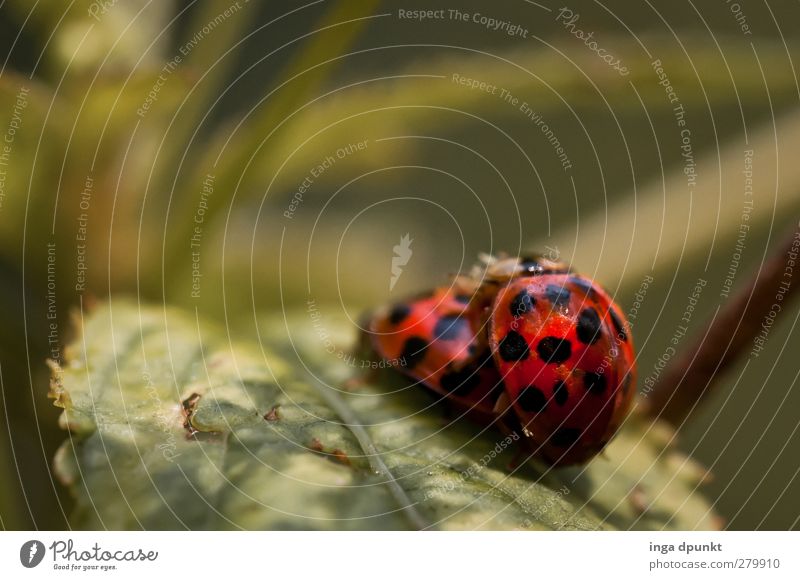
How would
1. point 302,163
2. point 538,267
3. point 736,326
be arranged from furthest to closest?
1. point 302,163
2. point 538,267
3. point 736,326

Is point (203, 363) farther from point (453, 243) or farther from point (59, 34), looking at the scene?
point (453, 243)

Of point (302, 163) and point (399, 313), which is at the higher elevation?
point (302, 163)

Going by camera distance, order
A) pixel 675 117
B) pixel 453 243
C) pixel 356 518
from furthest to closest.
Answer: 1. pixel 675 117
2. pixel 453 243
3. pixel 356 518

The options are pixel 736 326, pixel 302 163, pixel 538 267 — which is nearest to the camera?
pixel 736 326

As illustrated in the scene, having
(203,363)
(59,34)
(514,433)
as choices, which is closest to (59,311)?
(203,363)

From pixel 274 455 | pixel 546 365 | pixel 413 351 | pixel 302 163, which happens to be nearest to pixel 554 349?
pixel 546 365

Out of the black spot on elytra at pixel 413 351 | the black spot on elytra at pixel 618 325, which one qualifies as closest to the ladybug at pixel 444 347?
the black spot on elytra at pixel 413 351

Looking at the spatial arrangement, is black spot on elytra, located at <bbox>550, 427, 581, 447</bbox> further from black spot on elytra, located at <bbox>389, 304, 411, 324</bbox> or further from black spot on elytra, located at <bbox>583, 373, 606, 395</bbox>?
black spot on elytra, located at <bbox>389, 304, 411, 324</bbox>

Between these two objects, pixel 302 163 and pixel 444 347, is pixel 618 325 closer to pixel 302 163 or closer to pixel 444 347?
pixel 444 347
